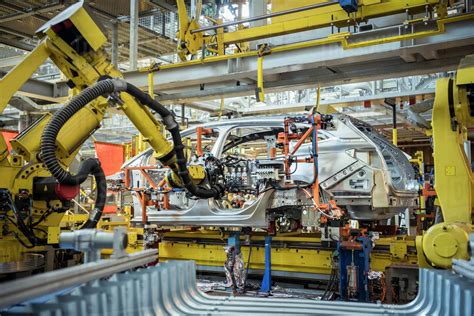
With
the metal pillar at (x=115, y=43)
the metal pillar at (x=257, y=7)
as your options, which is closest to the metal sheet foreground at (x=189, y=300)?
the metal pillar at (x=257, y=7)

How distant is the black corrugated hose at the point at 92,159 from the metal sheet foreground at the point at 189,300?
2.27 m

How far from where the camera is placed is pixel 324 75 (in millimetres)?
7348

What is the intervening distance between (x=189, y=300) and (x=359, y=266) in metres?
3.52

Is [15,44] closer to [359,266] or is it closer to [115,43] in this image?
[115,43]

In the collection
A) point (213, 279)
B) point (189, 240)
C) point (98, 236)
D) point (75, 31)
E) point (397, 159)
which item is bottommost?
point (213, 279)

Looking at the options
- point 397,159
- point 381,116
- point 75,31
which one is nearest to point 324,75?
point 397,159

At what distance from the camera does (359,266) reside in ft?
18.7

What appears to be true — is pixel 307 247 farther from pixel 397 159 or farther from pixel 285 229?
pixel 397 159

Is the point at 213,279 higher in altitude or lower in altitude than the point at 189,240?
lower

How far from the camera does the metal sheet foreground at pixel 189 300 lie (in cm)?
197

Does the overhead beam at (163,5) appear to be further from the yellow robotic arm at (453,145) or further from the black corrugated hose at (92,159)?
the yellow robotic arm at (453,145)

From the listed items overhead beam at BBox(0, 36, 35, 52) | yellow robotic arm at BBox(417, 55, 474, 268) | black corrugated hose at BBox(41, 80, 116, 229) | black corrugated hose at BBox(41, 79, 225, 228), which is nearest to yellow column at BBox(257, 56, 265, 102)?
black corrugated hose at BBox(41, 79, 225, 228)

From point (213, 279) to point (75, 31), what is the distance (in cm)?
414

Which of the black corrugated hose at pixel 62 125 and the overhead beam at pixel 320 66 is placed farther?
the overhead beam at pixel 320 66
